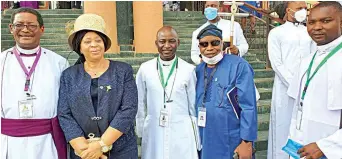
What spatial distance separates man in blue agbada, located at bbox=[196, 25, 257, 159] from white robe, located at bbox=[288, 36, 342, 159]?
0.51 meters

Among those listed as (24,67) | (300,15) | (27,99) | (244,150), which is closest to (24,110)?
(27,99)

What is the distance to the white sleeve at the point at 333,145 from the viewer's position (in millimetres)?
2811

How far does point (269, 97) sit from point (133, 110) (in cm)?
455

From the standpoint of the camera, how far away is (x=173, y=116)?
12.1 ft

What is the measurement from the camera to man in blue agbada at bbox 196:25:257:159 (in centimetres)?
351

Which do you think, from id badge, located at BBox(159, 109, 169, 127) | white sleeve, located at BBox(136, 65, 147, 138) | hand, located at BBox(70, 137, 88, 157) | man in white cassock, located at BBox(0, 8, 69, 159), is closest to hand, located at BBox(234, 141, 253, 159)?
id badge, located at BBox(159, 109, 169, 127)

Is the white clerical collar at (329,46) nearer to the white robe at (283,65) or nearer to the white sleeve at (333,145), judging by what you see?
the white sleeve at (333,145)

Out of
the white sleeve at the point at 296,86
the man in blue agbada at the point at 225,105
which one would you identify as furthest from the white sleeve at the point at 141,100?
the white sleeve at the point at 296,86

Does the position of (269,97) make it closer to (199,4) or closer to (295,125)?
(295,125)

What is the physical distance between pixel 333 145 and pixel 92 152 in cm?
187

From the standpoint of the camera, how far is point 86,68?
10.7 feet

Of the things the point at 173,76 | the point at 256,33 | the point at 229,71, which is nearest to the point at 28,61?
the point at 173,76

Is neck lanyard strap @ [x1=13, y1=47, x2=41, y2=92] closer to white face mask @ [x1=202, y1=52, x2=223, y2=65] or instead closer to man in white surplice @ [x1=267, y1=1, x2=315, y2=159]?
white face mask @ [x1=202, y1=52, x2=223, y2=65]

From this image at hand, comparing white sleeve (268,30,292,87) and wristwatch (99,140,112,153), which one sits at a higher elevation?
white sleeve (268,30,292,87)
